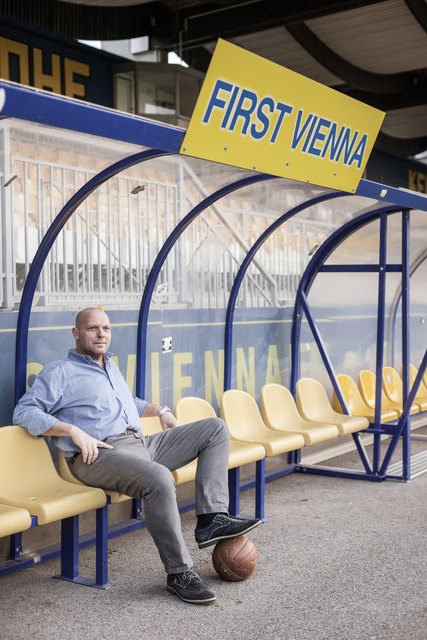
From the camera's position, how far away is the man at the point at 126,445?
12.4 ft

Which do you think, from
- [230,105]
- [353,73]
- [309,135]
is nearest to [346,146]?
[309,135]

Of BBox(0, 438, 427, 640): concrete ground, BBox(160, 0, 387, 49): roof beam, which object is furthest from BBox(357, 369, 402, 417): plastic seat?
BBox(160, 0, 387, 49): roof beam

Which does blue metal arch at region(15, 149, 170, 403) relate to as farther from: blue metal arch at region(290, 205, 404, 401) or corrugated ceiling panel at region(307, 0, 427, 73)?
corrugated ceiling panel at region(307, 0, 427, 73)

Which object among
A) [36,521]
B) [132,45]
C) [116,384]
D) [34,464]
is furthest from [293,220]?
[132,45]

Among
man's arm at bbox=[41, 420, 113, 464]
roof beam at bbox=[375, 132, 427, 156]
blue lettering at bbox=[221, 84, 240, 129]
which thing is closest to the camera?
blue lettering at bbox=[221, 84, 240, 129]

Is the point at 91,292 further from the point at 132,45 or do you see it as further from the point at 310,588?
the point at 132,45

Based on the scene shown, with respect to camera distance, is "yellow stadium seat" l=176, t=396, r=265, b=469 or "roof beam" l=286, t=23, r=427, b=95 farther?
"roof beam" l=286, t=23, r=427, b=95

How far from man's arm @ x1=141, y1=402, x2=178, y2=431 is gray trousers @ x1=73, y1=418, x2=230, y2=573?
17 centimetres

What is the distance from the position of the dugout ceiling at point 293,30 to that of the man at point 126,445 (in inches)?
247

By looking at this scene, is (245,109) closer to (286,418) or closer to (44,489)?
(44,489)

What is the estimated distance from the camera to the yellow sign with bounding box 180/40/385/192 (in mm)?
3639

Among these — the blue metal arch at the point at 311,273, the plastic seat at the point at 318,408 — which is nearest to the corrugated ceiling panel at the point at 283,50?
the blue metal arch at the point at 311,273

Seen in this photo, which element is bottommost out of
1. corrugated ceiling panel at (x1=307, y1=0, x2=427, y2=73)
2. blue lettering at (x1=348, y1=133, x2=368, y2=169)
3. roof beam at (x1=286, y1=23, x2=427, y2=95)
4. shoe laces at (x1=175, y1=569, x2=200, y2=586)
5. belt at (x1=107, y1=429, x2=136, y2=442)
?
shoe laces at (x1=175, y1=569, x2=200, y2=586)

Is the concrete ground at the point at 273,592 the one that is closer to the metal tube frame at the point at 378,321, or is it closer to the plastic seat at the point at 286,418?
the plastic seat at the point at 286,418
